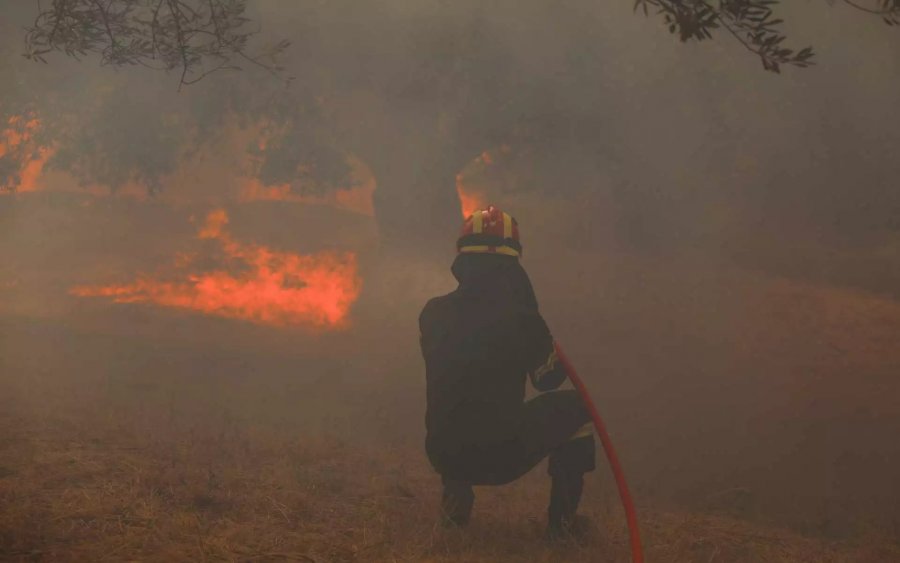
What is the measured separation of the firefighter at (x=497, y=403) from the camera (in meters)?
4.96

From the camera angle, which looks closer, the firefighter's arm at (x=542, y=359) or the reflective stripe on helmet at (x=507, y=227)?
the firefighter's arm at (x=542, y=359)

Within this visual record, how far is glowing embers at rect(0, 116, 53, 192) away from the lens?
15.1m

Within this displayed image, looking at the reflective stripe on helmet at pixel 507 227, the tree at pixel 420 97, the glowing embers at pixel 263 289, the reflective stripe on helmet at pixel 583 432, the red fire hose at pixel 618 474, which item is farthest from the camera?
the glowing embers at pixel 263 289

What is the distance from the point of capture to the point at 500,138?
→ 14.2 meters

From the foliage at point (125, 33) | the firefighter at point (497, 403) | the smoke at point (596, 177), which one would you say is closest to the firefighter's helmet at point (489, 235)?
the firefighter at point (497, 403)

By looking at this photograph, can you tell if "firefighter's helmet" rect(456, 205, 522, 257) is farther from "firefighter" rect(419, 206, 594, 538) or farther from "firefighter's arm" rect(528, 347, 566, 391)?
"firefighter's arm" rect(528, 347, 566, 391)

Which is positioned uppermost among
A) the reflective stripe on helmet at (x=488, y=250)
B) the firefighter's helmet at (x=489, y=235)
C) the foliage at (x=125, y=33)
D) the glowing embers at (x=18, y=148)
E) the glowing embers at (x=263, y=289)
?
the foliage at (x=125, y=33)

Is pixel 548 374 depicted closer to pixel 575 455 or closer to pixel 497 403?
pixel 497 403

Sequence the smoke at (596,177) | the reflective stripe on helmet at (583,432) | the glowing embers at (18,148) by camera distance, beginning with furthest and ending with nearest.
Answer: the glowing embers at (18,148), the smoke at (596,177), the reflective stripe on helmet at (583,432)

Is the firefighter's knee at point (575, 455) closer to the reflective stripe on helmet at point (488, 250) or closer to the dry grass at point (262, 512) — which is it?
the dry grass at point (262, 512)

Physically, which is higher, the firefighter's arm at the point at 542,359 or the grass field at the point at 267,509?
the firefighter's arm at the point at 542,359

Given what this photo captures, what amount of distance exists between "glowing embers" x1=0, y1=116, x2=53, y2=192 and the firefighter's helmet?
42.7 feet

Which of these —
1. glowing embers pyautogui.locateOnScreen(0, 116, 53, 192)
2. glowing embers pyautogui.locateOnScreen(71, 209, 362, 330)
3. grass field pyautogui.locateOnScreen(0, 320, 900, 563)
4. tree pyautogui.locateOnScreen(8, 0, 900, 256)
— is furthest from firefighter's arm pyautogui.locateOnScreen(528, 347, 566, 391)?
glowing embers pyautogui.locateOnScreen(0, 116, 53, 192)

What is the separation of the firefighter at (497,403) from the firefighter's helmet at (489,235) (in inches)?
6.9
